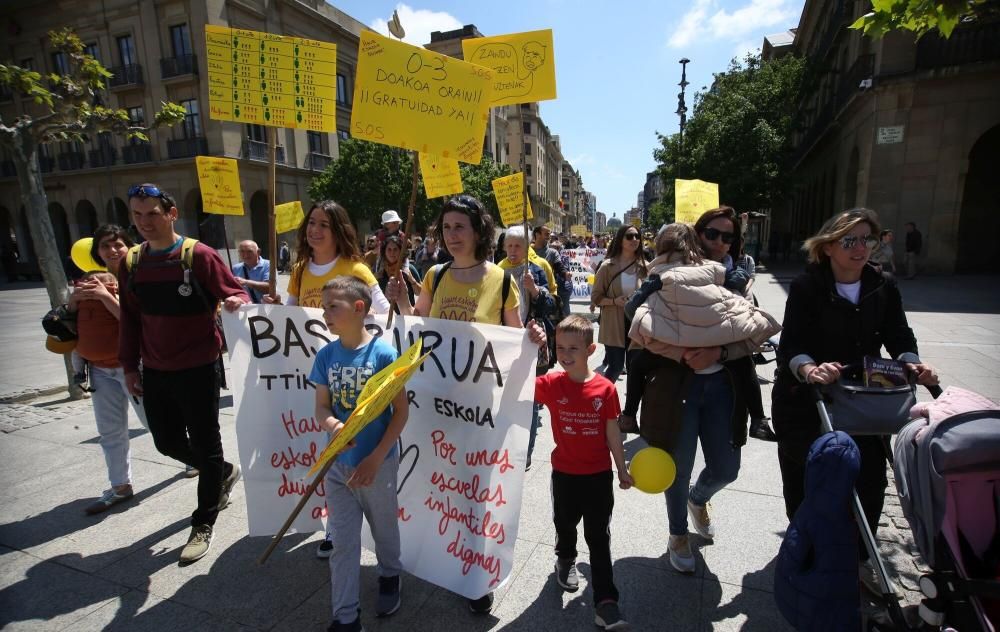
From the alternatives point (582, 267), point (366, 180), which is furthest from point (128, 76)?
point (582, 267)

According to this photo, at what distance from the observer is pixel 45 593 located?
2619 millimetres

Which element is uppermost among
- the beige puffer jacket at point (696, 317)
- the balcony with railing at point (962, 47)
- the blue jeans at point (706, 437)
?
the balcony with railing at point (962, 47)

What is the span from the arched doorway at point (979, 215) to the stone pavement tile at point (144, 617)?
876 inches

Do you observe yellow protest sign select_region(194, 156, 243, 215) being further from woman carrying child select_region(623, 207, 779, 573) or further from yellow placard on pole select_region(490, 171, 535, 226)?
woman carrying child select_region(623, 207, 779, 573)

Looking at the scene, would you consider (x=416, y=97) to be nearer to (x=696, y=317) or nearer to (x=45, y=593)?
(x=696, y=317)

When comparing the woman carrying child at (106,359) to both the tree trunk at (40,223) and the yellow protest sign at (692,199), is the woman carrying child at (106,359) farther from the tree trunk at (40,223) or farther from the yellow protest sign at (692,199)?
the yellow protest sign at (692,199)

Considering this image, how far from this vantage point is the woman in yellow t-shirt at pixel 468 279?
108 inches

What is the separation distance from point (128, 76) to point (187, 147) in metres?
5.42

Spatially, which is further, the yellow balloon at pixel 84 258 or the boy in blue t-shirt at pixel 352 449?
the yellow balloon at pixel 84 258

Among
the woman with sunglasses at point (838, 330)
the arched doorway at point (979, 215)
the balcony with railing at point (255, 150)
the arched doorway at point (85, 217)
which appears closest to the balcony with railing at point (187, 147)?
the balcony with railing at point (255, 150)

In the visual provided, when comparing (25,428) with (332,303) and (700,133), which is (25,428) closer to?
(332,303)

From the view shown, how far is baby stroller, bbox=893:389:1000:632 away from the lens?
158 centimetres

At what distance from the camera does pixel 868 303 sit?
7.65ft

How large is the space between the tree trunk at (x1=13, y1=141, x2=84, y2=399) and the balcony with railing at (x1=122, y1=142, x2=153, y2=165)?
26.7 metres
